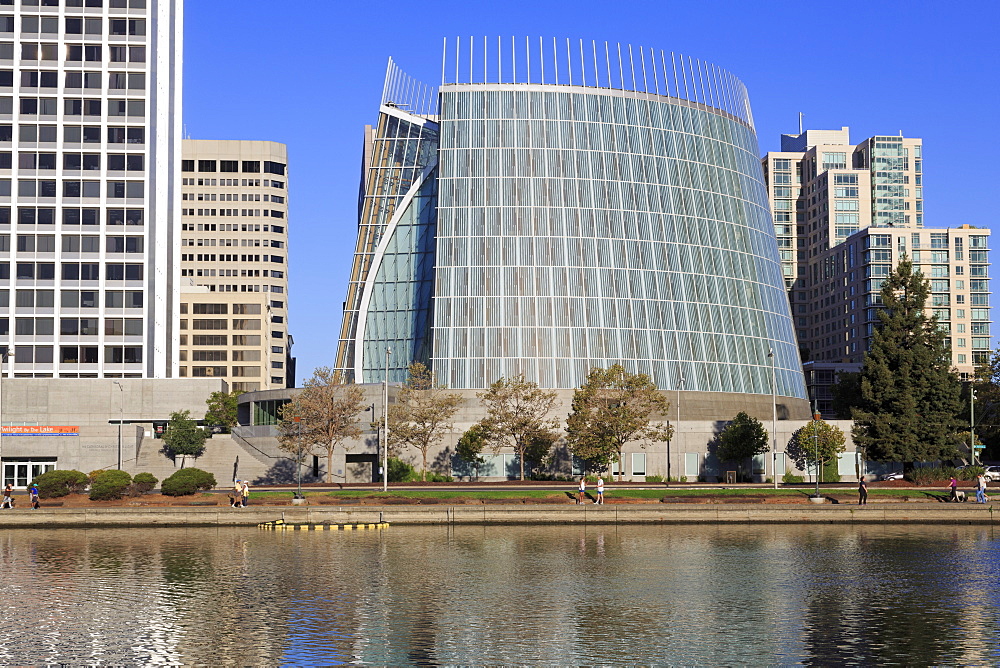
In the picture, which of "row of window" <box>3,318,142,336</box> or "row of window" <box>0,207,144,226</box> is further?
"row of window" <box>0,207,144,226</box>

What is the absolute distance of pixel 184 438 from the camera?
10019 cm

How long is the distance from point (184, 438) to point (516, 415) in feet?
97.8

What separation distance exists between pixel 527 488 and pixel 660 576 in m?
37.5

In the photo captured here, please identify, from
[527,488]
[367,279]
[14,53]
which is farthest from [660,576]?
[14,53]

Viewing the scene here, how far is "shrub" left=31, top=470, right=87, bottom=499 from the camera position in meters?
73.4

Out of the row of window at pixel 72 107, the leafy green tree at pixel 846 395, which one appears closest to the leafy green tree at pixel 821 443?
the leafy green tree at pixel 846 395

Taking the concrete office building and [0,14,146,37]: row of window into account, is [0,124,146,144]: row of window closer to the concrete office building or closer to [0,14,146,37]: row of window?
the concrete office building

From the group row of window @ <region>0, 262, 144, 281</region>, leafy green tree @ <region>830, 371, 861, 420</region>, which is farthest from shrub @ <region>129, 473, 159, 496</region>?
leafy green tree @ <region>830, 371, 861, 420</region>

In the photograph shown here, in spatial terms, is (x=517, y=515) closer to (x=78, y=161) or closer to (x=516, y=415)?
(x=516, y=415)

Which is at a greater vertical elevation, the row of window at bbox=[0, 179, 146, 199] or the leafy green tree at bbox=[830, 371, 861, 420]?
the row of window at bbox=[0, 179, 146, 199]

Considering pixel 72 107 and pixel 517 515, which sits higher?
pixel 72 107

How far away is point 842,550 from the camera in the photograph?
48.6 meters

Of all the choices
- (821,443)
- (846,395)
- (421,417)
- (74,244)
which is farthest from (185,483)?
(846,395)

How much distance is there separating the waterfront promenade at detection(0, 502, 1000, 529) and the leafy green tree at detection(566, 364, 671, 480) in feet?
82.4
